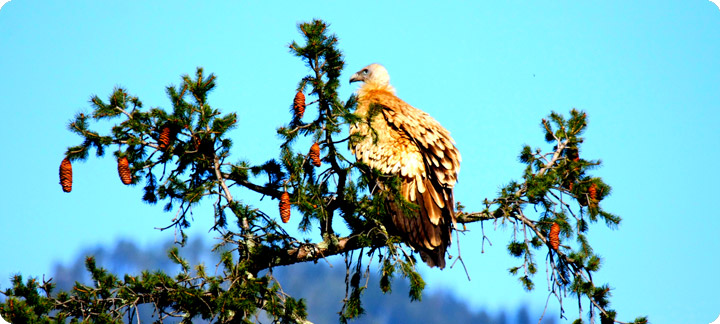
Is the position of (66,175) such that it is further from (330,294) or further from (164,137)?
(330,294)

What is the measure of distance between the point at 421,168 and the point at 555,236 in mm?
1703

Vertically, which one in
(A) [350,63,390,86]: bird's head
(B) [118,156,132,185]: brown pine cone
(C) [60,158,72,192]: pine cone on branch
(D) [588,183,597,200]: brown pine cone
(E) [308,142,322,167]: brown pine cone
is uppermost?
(A) [350,63,390,86]: bird's head

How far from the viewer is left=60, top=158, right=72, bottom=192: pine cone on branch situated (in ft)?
19.9

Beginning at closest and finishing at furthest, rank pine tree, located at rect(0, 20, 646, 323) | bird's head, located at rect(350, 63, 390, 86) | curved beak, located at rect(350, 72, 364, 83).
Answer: pine tree, located at rect(0, 20, 646, 323) → bird's head, located at rect(350, 63, 390, 86) → curved beak, located at rect(350, 72, 364, 83)

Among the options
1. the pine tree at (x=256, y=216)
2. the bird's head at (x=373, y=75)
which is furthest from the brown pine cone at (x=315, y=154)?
the bird's head at (x=373, y=75)

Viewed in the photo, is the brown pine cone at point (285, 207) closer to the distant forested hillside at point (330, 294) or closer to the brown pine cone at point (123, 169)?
the brown pine cone at point (123, 169)

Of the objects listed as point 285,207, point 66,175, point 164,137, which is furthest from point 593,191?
point 66,175

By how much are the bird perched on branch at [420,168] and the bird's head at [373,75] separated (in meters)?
1.46

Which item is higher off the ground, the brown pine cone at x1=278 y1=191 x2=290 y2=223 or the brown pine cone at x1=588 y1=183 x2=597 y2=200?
the brown pine cone at x1=588 y1=183 x2=597 y2=200

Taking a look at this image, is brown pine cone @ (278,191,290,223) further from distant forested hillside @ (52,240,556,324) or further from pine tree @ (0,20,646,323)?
distant forested hillside @ (52,240,556,324)

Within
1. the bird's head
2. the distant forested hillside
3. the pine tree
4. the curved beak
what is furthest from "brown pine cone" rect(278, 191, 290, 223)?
the distant forested hillside

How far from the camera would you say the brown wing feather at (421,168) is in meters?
8.03

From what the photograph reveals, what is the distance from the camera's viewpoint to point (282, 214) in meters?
6.10

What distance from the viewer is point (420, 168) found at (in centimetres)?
821
